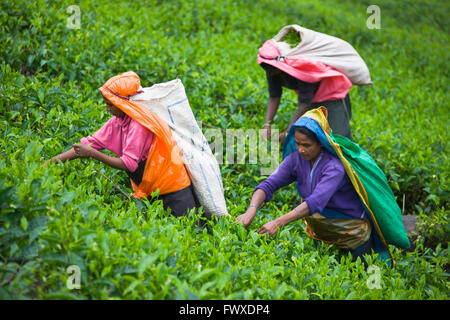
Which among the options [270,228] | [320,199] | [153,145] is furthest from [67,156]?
[320,199]

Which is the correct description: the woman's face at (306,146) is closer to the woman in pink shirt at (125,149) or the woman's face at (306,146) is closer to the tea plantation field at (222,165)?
the tea plantation field at (222,165)

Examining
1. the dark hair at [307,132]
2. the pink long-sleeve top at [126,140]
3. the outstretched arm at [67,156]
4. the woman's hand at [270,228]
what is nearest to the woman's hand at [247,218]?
the woman's hand at [270,228]

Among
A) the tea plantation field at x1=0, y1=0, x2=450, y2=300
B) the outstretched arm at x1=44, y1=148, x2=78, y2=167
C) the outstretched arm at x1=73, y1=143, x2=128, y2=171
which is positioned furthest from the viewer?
the outstretched arm at x1=44, y1=148, x2=78, y2=167

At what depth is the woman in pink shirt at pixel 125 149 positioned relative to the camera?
2.84 m

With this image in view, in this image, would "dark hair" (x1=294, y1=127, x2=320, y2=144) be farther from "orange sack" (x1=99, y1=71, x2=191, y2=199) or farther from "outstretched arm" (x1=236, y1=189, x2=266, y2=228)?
"orange sack" (x1=99, y1=71, x2=191, y2=199)

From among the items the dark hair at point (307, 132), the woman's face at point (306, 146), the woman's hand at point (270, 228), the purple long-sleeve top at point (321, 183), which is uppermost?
the dark hair at point (307, 132)

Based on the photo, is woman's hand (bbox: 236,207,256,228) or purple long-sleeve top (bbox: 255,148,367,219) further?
woman's hand (bbox: 236,207,256,228)

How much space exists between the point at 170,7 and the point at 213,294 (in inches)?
263

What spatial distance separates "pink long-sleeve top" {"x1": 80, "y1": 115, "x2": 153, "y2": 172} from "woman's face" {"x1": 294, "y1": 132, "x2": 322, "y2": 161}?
3.44 ft

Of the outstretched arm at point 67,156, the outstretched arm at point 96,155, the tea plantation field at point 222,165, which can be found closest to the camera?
the tea plantation field at point 222,165

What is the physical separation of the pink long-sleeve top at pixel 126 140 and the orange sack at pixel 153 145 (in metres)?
0.05

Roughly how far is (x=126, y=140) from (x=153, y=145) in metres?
0.19

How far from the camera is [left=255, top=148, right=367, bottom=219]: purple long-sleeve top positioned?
2852 millimetres

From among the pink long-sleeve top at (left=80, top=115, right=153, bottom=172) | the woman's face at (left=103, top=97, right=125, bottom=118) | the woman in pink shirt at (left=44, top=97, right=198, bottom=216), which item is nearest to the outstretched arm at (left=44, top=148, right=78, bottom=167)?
the woman in pink shirt at (left=44, top=97, right=198, bottom=216)
